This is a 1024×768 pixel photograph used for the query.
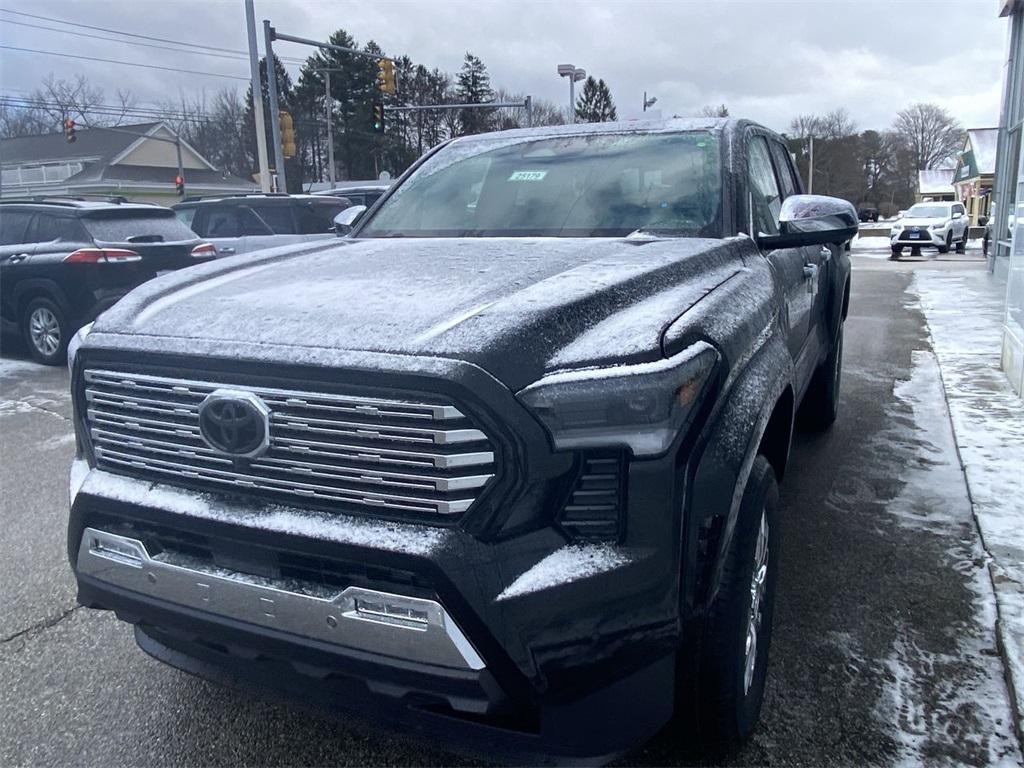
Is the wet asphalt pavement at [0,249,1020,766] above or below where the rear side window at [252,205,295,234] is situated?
below

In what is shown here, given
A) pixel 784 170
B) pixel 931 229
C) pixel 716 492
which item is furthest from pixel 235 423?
pixel 931 229

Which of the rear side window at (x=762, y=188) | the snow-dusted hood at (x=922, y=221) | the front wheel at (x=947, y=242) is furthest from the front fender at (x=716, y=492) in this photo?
the front wheel at (x=947, y=242)

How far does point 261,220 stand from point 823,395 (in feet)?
26.1

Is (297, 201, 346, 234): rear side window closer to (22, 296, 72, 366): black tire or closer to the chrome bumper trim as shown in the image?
(22, 296, 72, 366): black tire

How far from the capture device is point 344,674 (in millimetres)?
1917

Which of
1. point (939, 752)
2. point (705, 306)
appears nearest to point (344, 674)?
point (705, 306)

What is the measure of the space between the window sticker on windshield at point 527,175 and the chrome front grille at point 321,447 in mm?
1988

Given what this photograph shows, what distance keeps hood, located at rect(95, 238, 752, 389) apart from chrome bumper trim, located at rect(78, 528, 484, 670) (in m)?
0.54

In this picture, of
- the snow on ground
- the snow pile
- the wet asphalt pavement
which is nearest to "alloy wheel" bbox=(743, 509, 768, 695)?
the wet asphalt pavement

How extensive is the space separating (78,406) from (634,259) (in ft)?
5.53

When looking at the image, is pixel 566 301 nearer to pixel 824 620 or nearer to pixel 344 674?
pixel 344 674

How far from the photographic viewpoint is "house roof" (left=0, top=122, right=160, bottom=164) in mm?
53344

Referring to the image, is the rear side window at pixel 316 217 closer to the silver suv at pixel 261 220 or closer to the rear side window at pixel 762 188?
the silver suv at pixel 261 220

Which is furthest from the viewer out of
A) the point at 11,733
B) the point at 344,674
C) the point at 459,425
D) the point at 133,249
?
the point at 133,249
